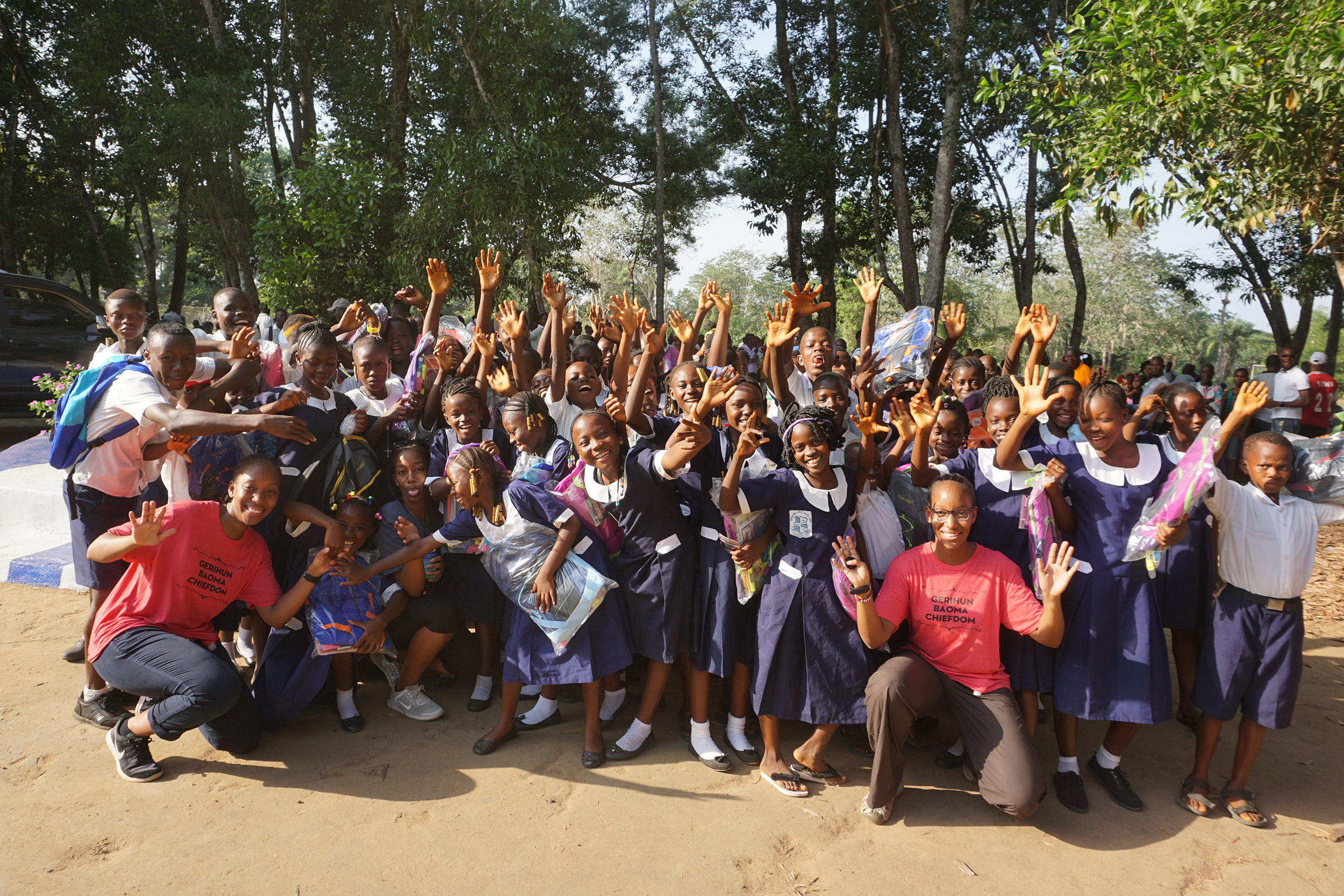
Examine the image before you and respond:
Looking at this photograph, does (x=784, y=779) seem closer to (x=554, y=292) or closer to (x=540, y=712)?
(x=540, y=712)

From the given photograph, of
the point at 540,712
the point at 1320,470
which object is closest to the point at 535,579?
the point at 540,712

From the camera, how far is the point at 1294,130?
5.08m

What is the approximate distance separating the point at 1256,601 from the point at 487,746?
9.99 ft

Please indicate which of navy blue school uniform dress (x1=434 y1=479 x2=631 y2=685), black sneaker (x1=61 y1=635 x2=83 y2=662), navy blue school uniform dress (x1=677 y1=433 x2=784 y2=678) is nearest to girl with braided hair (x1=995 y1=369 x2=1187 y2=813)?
navy blue school uniform dress (x1=677 y1=433 x2=784 y2=678)

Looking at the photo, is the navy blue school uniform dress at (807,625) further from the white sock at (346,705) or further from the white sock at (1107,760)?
the white sock at (346,705)

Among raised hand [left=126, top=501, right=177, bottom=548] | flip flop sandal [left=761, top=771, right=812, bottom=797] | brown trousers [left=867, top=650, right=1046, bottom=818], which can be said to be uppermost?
raised hand [left=126, top=501, right=177, bottom=548]

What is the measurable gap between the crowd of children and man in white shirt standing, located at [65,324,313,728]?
0.6 inches

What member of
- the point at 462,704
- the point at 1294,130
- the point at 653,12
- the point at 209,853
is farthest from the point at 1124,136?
the point at 653,12

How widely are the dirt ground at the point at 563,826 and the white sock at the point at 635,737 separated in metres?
0.09

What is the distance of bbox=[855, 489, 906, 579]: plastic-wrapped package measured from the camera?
332cm

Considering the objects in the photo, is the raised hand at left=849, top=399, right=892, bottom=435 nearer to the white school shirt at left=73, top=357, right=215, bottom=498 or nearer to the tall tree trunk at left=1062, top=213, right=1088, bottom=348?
the white school shirt at left=73, top=357, right=215, bottom=498

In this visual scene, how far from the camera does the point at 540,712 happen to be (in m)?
3.59

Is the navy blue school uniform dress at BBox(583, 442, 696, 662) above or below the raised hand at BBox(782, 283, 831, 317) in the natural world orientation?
below

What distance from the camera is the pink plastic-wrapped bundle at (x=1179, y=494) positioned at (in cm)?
285
